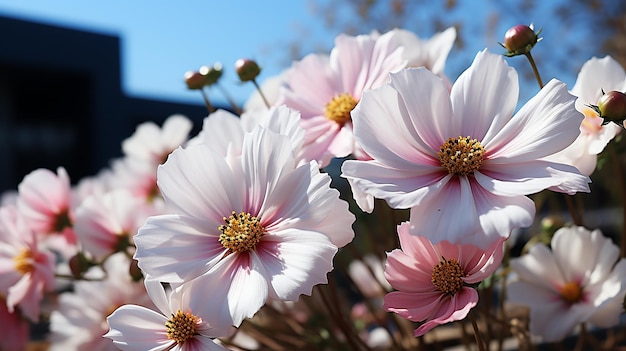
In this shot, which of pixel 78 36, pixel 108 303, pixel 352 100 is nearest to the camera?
pixel 352 100

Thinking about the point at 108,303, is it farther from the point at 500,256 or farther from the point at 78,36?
the point at 78,36

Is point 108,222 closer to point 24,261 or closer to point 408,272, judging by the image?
point 24,261

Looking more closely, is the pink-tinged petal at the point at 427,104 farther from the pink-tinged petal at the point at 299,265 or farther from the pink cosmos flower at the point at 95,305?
the pink cosmos flower at the point at 95,305

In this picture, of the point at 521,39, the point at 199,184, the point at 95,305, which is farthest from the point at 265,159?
the point at 95,305

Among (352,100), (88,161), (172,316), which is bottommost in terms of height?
(172,316)

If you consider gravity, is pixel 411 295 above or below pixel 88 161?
below

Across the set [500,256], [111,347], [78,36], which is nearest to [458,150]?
[500,256]

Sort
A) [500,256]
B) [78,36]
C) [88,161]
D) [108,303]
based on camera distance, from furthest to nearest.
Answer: [88,161] → [78,36] → [108,303] → [500,256]
